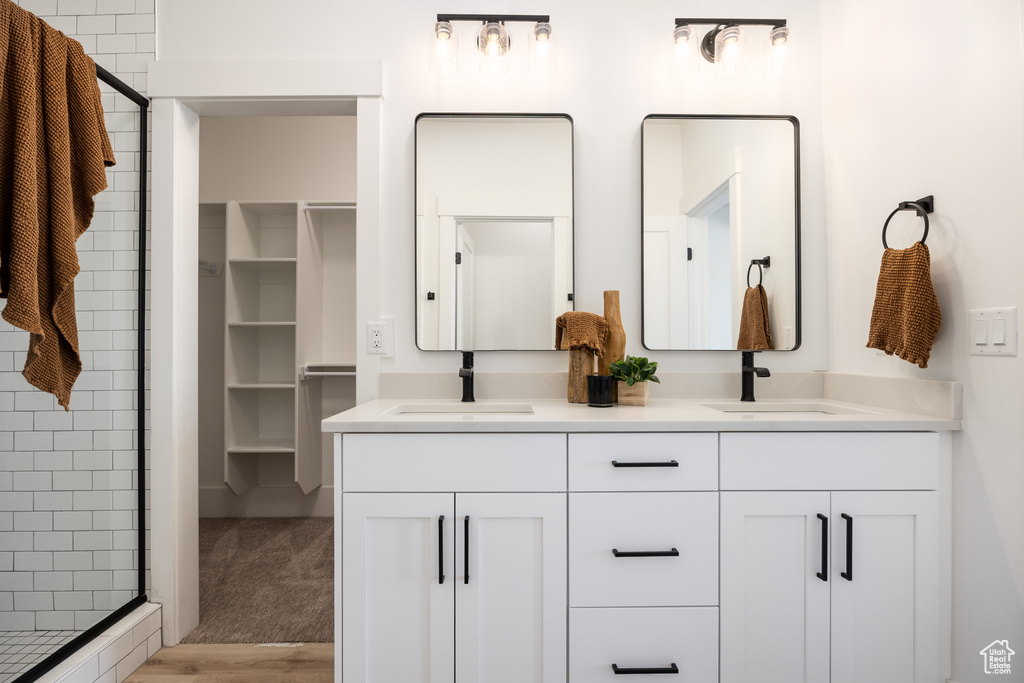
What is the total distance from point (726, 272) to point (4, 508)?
8.10ft

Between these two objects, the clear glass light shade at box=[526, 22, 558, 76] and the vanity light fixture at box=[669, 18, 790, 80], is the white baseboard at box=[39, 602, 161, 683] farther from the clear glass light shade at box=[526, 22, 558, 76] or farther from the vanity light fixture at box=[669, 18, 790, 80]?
the vanity light fixture at box=[669, 18, 790, 80]

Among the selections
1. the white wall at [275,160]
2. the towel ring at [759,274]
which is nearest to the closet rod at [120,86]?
the white wall at [275,160]

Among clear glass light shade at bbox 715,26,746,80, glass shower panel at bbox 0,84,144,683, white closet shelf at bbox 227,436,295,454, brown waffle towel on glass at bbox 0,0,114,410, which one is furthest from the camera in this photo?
white closet shelf at bbox 227,436,295,454

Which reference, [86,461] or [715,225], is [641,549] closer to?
[715,225]

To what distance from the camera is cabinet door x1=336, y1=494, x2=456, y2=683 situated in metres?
1.34

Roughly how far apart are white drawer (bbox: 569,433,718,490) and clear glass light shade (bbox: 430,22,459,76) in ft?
4.56

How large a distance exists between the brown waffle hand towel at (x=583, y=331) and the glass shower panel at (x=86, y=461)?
4.92 feet

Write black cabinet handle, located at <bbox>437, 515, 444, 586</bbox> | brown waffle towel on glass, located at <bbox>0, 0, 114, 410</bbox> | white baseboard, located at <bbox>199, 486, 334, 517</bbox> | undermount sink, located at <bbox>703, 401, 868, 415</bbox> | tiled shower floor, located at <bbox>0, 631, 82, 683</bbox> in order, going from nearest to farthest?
brown waffle towel on glass, located at <bbox>0, 0, 114, 410</bbox>, black cabinet handle, located at <bbox>437, 515, 444, 586</bbox>, tiled shower floor, located at <bbox>0, 631, 82, 683</bbox>, undermount sink, located at <bbox>703, 401, 868, 415</bbox>, white baseboard, located at <bbox>199, 486, 334, 517</bbox>

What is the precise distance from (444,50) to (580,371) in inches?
47.6

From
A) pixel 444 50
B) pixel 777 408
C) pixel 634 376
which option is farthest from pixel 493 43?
pixel 777 408

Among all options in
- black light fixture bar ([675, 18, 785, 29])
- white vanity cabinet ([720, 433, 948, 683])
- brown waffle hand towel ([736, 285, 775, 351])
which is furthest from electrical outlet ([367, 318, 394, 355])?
black light fixture bar ([675, 18, 785, 29])

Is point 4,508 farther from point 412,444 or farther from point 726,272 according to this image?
point 726,272

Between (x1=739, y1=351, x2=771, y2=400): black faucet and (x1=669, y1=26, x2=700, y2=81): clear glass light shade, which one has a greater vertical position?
(x1=669, y1=26, x2=700, y2=81): clear glass light shade

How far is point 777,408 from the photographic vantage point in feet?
5.87
